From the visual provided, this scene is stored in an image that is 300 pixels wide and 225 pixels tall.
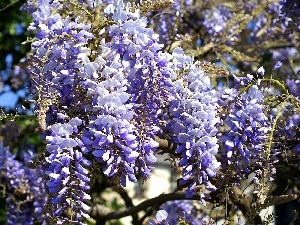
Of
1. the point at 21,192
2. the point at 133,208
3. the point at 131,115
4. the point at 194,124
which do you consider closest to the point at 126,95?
the point at 131,115

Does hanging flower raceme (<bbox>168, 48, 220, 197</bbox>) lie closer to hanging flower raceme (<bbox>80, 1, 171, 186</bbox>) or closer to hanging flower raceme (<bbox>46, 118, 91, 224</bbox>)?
hanging flower raceme (<bbox>80, 1, 171, 186</bbox>)

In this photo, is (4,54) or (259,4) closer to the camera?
(259,4)

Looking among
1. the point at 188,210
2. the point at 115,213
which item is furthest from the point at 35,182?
the point at 188,210

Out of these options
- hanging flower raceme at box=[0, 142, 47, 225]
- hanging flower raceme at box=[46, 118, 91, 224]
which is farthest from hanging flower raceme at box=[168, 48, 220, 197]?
hanging flower raceme at box=[0, 142, 47, 225]

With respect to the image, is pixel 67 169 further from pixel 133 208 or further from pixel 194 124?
pixel 133 208

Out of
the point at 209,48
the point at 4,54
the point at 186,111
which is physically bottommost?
the point at 186,111

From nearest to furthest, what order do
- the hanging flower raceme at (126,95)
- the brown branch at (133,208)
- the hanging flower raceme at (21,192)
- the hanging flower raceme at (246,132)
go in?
the hanging flower raceme at (126,95)
the hanging flower raceme at (246,132)
the brown branch at (133,208)
the hanging flower raceme at (21,192)

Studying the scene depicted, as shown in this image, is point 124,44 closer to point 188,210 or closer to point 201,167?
point 201,167

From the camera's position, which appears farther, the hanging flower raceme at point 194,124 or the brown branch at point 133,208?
the brown branch at point 133,208

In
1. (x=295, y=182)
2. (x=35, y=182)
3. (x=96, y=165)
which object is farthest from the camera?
(x=35, y=182)

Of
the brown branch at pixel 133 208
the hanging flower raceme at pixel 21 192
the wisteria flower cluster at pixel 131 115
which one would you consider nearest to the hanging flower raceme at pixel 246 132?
the wisteria flower cluster at pixel 131 115

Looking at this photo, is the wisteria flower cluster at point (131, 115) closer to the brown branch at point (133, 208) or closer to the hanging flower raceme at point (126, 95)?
the hanging flower raceme at point (126, 95)
